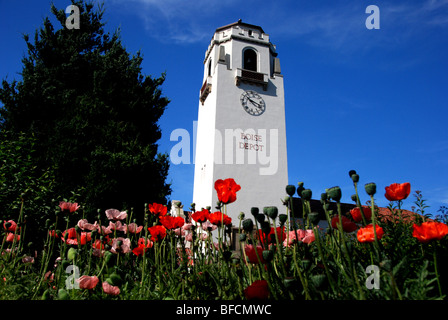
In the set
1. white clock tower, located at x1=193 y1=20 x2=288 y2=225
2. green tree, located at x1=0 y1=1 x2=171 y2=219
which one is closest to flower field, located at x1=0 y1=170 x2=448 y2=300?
green tree, located at x1=0 y1=1 x2=171 y2=219

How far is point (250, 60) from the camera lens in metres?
18.1

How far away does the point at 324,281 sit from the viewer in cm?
104

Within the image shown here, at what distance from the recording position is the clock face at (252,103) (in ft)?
53.4

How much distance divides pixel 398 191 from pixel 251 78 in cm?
1599

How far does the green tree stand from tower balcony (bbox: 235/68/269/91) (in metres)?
7.16

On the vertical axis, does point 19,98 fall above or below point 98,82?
below

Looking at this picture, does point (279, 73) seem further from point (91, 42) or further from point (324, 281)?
point (324, 281)

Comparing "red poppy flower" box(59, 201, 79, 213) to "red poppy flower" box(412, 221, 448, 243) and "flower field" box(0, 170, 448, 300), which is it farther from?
"red poppy flower" box(412, 221, 448, 243)

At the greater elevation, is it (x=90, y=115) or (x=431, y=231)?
(x=90, y=115)

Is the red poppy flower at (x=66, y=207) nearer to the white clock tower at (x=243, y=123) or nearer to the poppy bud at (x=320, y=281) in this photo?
the poppy bud at (x=320, y=281)

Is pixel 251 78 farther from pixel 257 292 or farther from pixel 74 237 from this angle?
pixel 257 292

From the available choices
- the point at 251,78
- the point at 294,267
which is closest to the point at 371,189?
the point at 294,267
